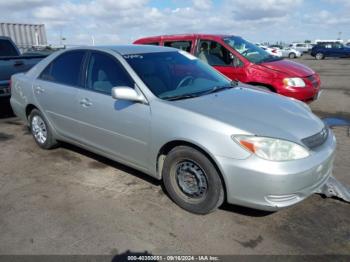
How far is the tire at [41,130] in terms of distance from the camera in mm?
5328

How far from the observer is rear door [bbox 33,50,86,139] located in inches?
183

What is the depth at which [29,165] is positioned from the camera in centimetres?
498

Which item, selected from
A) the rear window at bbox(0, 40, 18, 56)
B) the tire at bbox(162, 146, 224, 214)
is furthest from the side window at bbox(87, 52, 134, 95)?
the rear window at bbox(0, 40, 18, 56)

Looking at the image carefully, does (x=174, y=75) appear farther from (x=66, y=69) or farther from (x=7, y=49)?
(x=7, y=49)

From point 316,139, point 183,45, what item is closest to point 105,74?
point 316,139

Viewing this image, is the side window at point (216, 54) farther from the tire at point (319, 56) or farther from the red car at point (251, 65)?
the tire at point (319, 56)

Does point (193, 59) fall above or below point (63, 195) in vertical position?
above

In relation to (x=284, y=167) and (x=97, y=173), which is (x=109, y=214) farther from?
(x=284, y=167)

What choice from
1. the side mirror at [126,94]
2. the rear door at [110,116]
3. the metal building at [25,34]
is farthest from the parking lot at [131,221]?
the metal building at [25,34]

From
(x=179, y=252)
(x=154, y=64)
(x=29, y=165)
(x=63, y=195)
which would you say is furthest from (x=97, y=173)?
(x=179, y=252)

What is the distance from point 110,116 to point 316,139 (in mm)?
2217

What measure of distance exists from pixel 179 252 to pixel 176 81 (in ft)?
6.43

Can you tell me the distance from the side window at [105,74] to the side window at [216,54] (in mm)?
3540

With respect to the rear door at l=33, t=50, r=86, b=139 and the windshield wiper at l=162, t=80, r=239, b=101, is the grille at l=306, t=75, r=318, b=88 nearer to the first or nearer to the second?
the windshield wiper at l=162, t=80, r=239, b=101
